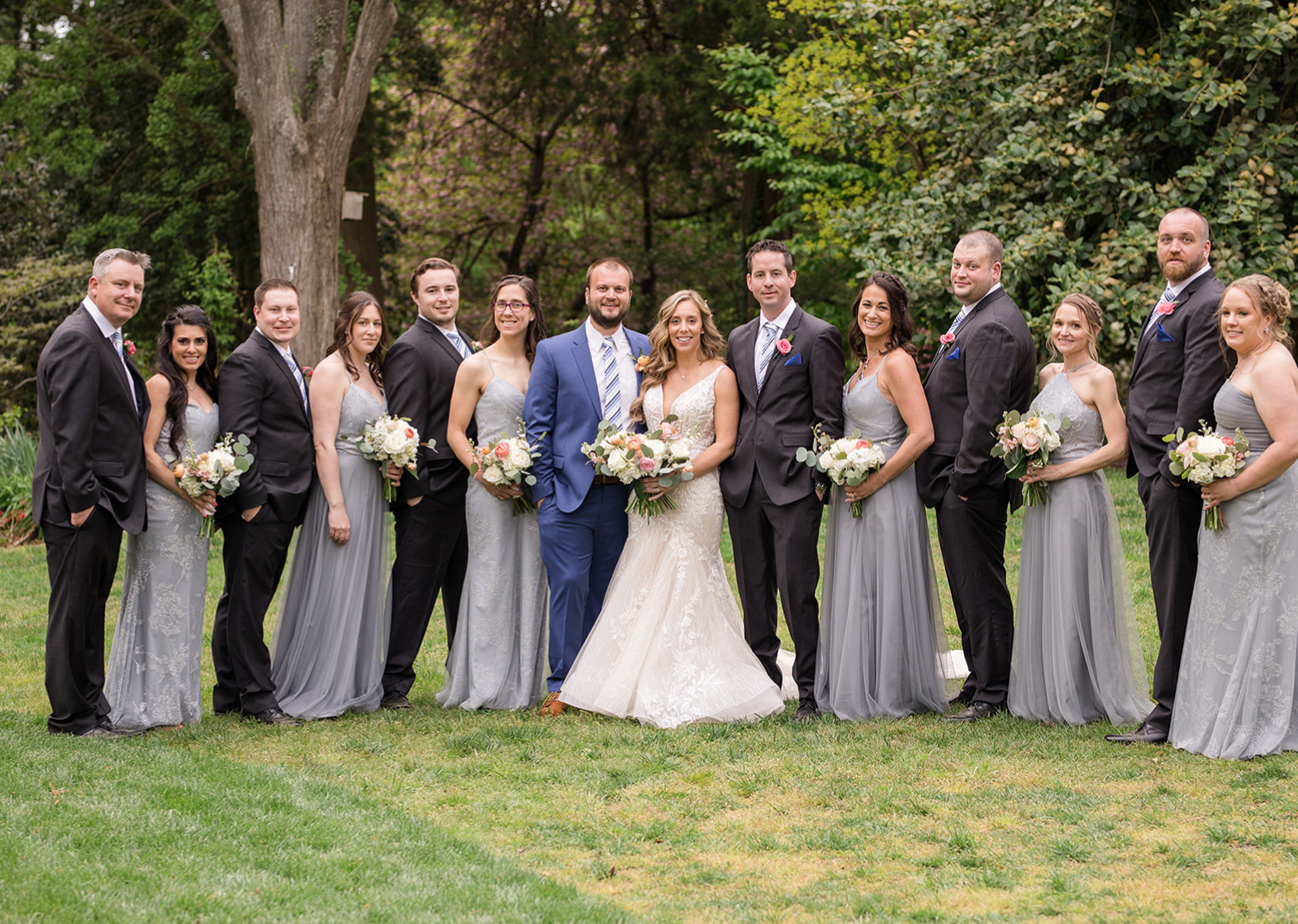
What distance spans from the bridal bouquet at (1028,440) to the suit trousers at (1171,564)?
482 mm

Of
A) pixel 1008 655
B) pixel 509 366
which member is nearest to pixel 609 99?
pixel 509 366

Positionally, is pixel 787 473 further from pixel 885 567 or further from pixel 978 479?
pixel 978 479

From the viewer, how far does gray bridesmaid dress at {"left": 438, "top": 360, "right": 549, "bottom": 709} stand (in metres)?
7.21

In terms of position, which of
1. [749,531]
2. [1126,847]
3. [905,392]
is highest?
[905,392]

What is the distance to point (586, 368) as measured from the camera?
23.4ft

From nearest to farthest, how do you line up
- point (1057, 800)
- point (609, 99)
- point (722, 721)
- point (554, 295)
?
point (1057, 800) → point (722, 721) → point (609, 99) → point (554, 295)

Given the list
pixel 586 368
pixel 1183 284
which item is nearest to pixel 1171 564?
A: pixel 1183 284

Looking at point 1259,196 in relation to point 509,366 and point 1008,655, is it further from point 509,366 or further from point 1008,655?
point 509,366

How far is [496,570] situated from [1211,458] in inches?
149

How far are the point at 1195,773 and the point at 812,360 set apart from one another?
2.76 meters

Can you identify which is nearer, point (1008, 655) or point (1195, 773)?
point (1195, 773)

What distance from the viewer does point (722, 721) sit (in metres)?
6.67

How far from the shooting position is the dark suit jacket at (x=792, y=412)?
22.3 feet

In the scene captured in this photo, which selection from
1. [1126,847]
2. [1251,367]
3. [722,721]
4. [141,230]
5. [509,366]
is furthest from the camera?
[141,230]
